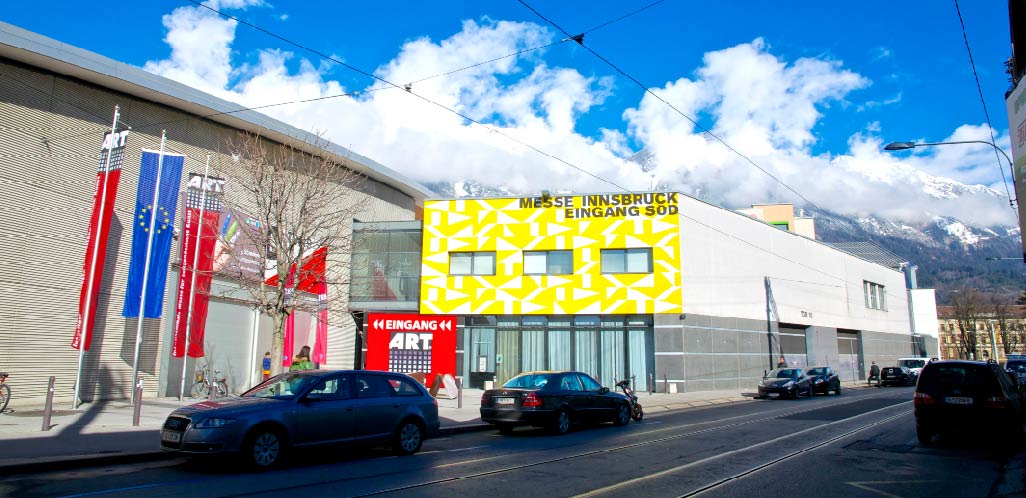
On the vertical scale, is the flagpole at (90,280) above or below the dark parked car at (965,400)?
above

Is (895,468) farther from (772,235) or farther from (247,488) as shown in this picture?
(772,235)

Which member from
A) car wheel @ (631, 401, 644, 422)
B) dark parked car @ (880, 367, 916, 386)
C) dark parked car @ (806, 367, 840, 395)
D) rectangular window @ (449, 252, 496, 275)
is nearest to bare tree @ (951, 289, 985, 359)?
dark parked car @ (880, 367, 916, 386)

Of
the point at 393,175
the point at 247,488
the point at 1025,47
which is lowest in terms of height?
the point at 247,488

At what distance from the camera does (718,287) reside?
106 ft

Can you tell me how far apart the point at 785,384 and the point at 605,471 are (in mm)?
21880

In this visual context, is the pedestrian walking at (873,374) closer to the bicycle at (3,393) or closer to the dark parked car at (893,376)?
the dark parked car at (893,376)

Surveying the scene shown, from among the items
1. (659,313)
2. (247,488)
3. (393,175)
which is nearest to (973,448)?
(247,488)

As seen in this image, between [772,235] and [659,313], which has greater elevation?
[772,235]

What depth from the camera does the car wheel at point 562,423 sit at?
15312 millimetres

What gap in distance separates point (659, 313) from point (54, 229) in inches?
874

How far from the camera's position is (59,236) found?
65.4 feet

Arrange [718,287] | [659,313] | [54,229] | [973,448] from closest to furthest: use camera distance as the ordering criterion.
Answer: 1. [973,448]
2. [54,229]
3. [659,313]
4. [718,287]

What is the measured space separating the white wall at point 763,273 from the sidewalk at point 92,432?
1021cm

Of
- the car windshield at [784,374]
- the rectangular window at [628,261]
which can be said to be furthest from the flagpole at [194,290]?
the car windshield at [784,374]
